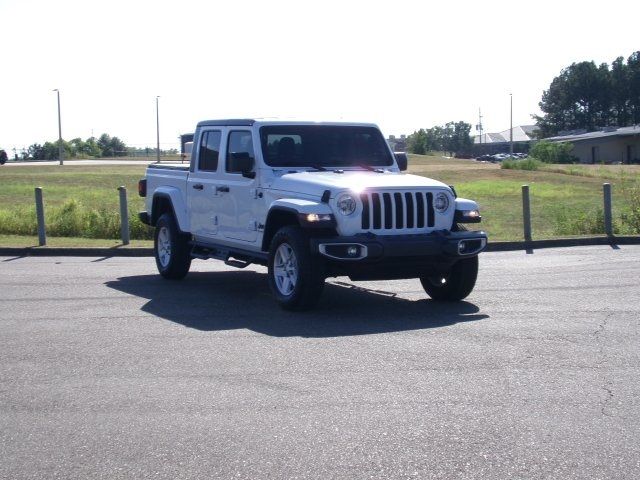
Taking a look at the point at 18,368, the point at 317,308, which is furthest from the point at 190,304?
the point at 18,368

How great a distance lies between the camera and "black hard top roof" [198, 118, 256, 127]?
1193 centimetres

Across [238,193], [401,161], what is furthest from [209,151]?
[401,161]

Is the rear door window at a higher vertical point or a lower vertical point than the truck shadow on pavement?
higher

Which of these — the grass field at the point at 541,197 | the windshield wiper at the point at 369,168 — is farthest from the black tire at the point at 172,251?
the grass field at the point at 541,197

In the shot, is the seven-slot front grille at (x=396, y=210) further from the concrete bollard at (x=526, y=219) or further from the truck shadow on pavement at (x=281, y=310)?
the concrete bollard at (x=526, y=219)

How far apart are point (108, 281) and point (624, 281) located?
671 centimetres

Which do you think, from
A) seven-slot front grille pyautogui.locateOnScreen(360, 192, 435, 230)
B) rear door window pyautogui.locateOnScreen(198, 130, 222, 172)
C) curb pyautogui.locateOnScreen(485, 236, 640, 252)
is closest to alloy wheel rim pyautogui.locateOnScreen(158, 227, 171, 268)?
rear door window pyautogui.locateOnScreen(198, 130, 222, 172)

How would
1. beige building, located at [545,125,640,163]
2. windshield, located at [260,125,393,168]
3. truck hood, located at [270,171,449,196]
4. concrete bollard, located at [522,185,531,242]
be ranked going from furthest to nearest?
1. beige building, located at [545,125,640,163]
2. concrete bollard, located at [522,185,531,242]
3. windshield, located at [260,125,393,168]
4. truck hood, located at [270,171,449,196]

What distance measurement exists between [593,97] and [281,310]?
128970mm

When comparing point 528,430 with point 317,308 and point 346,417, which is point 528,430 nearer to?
point 346,417

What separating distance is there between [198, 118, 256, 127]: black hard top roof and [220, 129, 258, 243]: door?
3.4 inches

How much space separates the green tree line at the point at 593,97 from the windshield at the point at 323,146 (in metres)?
123

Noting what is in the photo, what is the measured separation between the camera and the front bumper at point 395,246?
32.4ft

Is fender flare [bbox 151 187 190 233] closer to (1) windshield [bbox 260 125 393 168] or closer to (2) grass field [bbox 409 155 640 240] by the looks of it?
(1) windshield [bbox 260 125 393 168]
